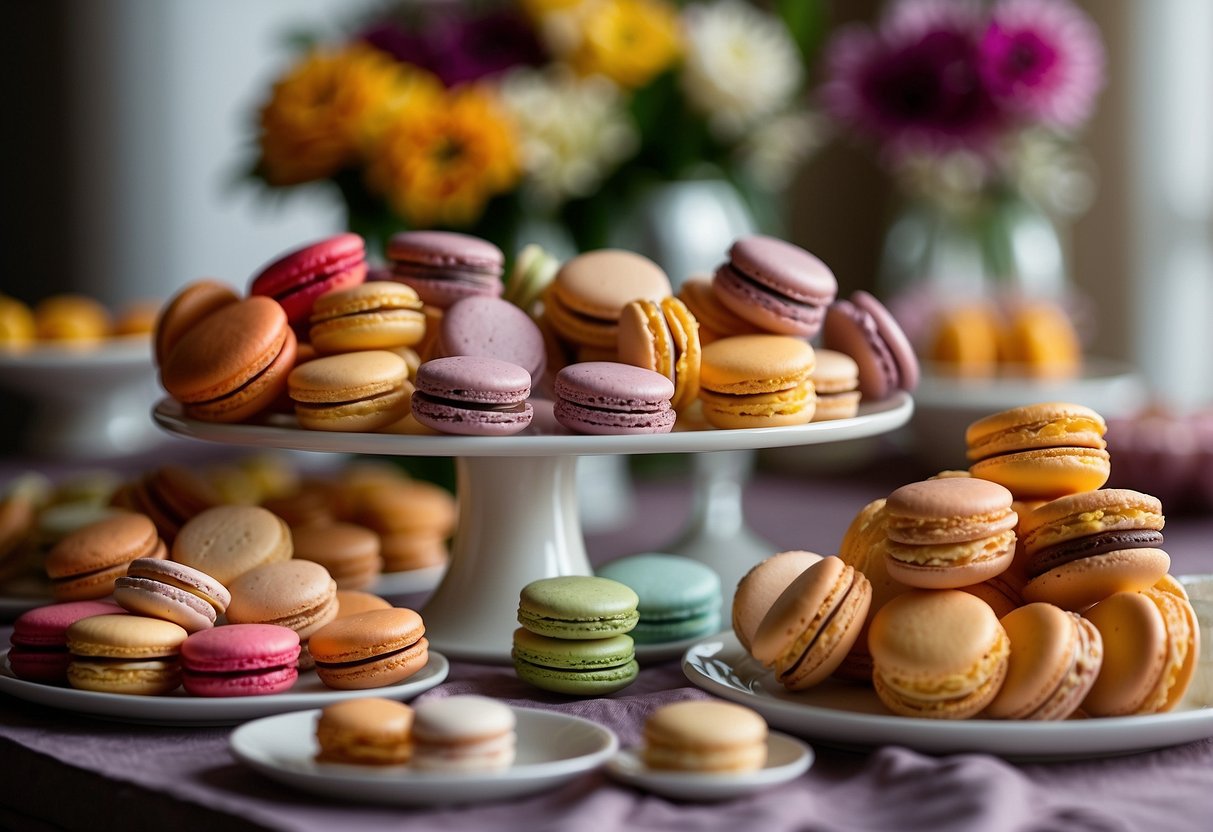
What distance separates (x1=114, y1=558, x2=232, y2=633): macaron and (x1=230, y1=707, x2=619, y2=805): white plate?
116 millimetres

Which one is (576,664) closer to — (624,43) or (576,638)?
(576,638)

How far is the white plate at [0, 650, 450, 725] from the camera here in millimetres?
906

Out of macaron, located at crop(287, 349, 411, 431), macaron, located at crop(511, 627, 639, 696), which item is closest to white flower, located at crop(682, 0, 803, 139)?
macaron, located at crop(287, 349, 411, 431)

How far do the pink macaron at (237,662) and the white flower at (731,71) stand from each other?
105 cm

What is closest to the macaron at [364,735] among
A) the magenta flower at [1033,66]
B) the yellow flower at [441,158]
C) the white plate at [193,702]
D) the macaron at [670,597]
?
the white plate at [193,702]

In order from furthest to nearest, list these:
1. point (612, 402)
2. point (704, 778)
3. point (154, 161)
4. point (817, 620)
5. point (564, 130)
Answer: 1. point (154, 161)
2. point (564, 130)
3. point (612, 402)
4. point (817, 620)
5. point (704, 778)

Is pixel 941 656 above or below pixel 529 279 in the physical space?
below

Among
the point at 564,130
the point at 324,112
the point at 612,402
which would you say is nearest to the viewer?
the point at 612,402

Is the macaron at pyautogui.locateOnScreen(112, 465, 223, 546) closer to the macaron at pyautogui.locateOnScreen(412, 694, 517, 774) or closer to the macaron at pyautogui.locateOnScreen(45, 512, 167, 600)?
the macaron at pyautogui.locateOnScreen(45, 512, 167, 600)

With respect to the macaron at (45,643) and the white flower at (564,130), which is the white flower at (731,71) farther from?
the macaron at (45,643)

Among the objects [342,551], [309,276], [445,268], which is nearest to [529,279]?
[445,268]

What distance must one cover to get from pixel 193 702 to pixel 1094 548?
0.58m

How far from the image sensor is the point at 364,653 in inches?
37.1

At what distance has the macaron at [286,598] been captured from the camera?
0.98 meters
